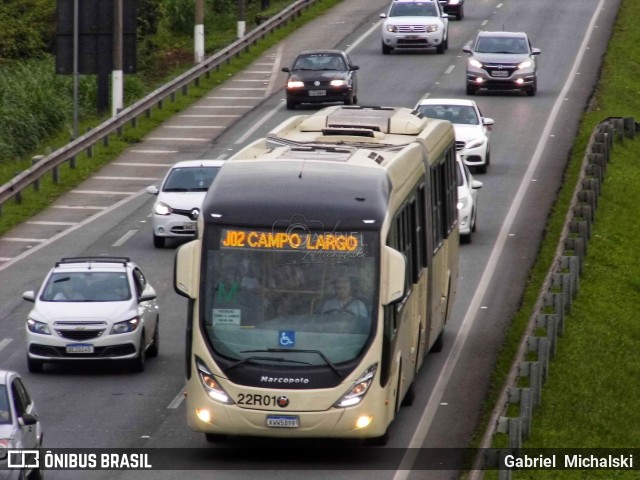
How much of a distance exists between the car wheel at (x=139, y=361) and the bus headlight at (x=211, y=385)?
500 centimetres

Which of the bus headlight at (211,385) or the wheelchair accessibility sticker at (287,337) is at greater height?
the wheelchair accessibility sticker at (287,337)

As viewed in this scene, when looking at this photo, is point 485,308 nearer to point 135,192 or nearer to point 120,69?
point 135,192

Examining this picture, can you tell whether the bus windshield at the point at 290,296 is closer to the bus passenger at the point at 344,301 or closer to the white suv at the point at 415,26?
the bus passenger at the point at 344,301

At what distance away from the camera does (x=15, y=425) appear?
1449 centimetres

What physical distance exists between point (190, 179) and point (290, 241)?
15310mm

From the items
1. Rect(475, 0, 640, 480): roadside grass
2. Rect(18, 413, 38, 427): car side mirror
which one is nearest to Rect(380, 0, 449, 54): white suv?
Rect(475, 0, 640, 480): roadside grass

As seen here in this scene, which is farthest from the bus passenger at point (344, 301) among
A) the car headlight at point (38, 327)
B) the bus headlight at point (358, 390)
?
the car headlight at point (38, 327)

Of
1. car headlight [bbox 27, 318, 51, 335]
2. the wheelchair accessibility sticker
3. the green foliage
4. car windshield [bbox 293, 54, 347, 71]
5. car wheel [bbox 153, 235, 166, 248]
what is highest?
the wheelchair accessibility sticker

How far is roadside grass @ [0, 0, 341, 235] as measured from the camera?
35562 mm

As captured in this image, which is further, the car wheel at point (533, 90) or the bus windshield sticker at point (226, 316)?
the car wheel at point (533, 90)

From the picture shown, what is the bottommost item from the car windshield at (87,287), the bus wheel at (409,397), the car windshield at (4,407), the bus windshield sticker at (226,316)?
the bus wheel at (409,397)

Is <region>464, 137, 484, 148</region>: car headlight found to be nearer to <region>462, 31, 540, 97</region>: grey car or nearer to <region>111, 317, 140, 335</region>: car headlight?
<region>462, 31, 540, 97</region>: grey car

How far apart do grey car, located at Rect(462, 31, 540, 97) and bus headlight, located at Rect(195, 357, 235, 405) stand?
32754mm

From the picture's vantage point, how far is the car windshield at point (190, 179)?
3155 cm
